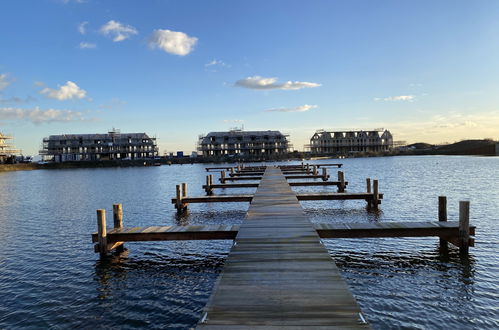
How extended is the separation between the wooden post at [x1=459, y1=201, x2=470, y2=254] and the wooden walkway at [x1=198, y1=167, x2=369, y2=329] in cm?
609

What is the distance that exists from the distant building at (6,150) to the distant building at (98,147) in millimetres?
12061

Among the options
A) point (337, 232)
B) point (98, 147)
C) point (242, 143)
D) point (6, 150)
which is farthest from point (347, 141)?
point (337, 232)

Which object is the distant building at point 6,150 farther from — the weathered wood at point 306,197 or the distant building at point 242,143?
the weathered wood at point 306,197

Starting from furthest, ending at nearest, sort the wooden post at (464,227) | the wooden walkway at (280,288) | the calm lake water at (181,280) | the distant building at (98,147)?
the distant building at (98,147) < the wooden post at (464,227) < the calm lake water at (181,280) < the wooden walkway at (280,288)

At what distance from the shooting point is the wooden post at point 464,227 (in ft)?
43.8

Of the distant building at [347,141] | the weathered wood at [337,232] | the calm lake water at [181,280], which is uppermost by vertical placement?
A: the distant building at [347,141]

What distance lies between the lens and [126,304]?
34.9 ft

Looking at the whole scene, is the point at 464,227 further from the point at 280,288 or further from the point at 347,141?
the point at 347,141

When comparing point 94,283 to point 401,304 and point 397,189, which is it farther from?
point 397,189

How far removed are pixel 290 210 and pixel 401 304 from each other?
7.04 m

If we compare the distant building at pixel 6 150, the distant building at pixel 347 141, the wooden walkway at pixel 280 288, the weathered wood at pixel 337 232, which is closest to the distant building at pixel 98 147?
the distant building at pixel 6 150

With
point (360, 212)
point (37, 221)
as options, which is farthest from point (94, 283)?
point (360, 212)

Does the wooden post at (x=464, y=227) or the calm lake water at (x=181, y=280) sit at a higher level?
the wooden post at (x=464, y=227)

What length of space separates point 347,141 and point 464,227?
15834cm
